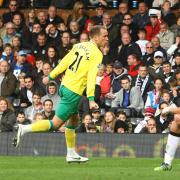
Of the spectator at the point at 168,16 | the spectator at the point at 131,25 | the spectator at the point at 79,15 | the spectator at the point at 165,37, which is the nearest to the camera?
the spectator at the point at 165,37

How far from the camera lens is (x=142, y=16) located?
73.5 feet

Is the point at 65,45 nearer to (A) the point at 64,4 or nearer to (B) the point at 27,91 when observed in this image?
(B) the point at 27,91

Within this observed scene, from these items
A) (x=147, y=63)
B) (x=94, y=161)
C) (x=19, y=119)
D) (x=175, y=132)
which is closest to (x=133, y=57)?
(x=147, y=63)

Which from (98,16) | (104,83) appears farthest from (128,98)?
(98,16)

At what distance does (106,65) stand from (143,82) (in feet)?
4.21

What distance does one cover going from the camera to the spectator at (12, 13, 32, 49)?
74.3 feet

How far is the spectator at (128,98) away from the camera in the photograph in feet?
63.3

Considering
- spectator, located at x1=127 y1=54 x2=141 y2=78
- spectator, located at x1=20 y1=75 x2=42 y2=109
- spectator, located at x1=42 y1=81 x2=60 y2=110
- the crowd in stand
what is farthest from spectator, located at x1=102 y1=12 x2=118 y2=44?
spectator, located at x1=42 y1=81 x2=60 y2=110

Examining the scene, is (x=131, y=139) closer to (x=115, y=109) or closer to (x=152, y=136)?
(x=152, y=136)

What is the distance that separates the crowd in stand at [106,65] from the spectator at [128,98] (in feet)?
0.07

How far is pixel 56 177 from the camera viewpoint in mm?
10836

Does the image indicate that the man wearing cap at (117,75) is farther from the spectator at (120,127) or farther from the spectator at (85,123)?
the spectator at (120,127)

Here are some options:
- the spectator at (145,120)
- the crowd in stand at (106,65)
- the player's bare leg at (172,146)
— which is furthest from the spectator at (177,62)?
the player's bare leg at (172,146)

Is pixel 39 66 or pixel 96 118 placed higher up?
pixel 39 66
